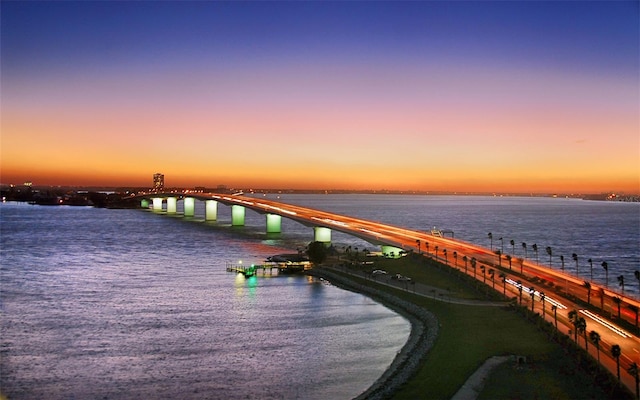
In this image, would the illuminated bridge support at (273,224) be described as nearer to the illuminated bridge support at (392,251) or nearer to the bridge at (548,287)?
the bridge at (548,287)

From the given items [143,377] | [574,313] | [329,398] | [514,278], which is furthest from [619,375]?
[514,278]

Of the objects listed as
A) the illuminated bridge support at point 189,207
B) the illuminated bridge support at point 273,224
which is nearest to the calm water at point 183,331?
the illuminated bridge support at point 273,224

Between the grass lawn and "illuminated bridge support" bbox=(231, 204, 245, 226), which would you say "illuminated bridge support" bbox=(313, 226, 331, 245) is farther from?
"illuminated bridge support" bbox=(231, 204, 245, 226)

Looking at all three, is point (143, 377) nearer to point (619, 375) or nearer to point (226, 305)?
point (226, 305)

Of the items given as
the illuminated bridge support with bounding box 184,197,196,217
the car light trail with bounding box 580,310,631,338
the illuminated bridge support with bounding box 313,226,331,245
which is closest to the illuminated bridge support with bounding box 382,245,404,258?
the illuminated bridge support with bounding box 313,226,331,245

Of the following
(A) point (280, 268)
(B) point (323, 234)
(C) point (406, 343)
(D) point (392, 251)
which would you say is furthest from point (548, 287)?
(B) point (323, 234)
